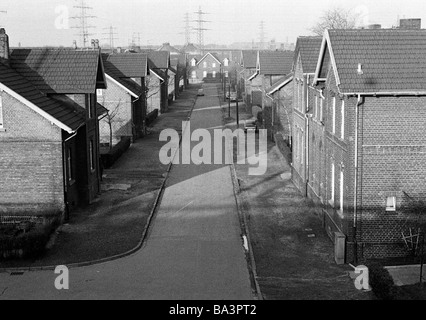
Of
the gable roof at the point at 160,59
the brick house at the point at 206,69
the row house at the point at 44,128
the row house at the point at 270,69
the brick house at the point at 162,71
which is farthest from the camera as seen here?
the brick house at the point at 206,69

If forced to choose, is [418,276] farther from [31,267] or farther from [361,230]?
[31,267]

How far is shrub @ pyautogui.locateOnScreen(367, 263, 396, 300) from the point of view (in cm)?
1630

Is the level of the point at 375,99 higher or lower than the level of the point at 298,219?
higher

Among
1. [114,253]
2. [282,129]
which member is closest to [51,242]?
Answer: [114,253]

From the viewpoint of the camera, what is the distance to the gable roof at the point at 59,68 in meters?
27.2

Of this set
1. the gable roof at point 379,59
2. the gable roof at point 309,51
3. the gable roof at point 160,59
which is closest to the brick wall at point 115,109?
the gable roof at point 309,51

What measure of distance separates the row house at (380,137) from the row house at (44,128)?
1087 centimetres

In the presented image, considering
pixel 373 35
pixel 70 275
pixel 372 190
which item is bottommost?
pixel 70 275

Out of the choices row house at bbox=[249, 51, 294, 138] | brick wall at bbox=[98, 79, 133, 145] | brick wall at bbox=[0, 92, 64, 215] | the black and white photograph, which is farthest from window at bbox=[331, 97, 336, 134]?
row house at bbox=[249, 51, 294, 138]

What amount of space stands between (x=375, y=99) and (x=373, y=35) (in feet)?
9.22

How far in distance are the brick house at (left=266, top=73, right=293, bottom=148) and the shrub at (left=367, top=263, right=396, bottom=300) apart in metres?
A: 25.8

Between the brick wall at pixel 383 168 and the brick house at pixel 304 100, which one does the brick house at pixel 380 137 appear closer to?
the brick wall at pixel 383 168

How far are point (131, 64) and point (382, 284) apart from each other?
3992cm

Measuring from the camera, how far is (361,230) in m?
21.1
